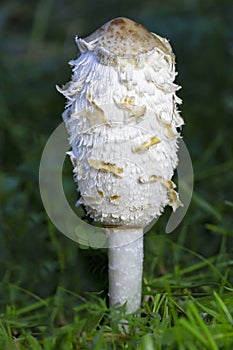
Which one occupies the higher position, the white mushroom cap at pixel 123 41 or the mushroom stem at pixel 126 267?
the white mushroom cap at pixel 123 41

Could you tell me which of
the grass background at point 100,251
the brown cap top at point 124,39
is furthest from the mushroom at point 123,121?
the grass background at point 100,251

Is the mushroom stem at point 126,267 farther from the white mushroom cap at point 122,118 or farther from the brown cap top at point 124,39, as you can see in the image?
the brown cap top at point 124,39

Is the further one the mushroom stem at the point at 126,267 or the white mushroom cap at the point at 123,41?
the mushroom stem at the point at 126,267

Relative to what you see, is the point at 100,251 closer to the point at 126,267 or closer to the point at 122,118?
the point at 126,267

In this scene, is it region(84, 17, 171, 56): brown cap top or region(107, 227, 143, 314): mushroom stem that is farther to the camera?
region(107, 227, 143, 314): mushroom stem

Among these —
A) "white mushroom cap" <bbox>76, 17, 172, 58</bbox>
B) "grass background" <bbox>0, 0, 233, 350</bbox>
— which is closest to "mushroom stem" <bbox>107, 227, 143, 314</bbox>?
"grass background" <bbox>0, 0, 233, 350</bbox>

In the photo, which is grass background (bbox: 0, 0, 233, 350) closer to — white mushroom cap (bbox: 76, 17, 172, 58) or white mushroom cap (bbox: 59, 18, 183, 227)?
white mushroom cap (bbox: 59, 18, 183, 227)

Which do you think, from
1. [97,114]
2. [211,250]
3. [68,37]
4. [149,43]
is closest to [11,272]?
[211,250]
